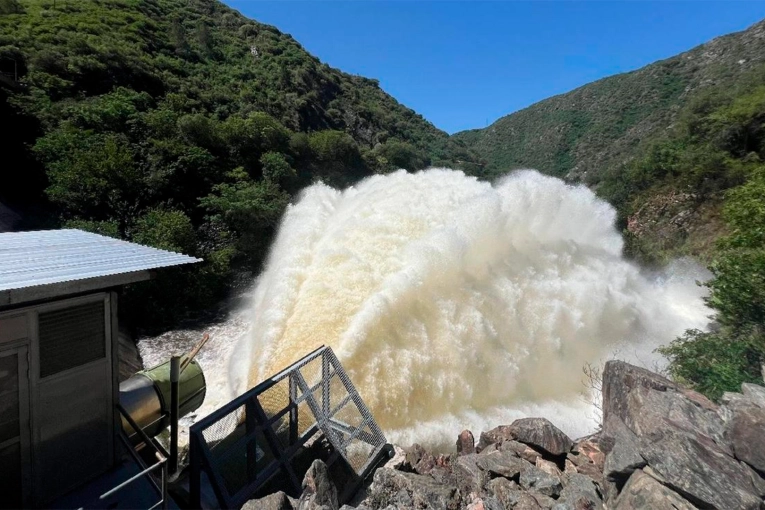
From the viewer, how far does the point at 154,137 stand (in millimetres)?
21047

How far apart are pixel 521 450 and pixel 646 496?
2.43 metres

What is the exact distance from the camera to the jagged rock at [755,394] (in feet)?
15.9

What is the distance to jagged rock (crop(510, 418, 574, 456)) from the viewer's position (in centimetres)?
611

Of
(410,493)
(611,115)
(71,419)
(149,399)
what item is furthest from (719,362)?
(611,115)

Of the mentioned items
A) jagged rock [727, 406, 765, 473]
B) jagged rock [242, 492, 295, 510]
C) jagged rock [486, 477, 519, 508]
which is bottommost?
jagged rock [486, 477, 519, 508]

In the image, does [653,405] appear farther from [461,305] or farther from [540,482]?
[461,305]

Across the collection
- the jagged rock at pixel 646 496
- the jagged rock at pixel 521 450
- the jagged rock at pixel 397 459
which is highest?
the jagged rock at pixel 646 496

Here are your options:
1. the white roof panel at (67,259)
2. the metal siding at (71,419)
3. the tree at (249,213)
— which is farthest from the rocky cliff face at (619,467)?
the tree at (249,213)

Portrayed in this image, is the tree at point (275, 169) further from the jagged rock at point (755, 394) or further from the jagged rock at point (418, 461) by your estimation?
the jagged rock at point (755, 394)

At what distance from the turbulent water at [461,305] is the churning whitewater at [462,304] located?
4cm

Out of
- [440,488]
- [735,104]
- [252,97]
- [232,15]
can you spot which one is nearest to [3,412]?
[440,488]

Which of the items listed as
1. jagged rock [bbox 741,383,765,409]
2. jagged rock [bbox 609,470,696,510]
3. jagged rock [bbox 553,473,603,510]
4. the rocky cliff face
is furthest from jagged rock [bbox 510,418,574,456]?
jagged rock [bbox 741,383,765,409]

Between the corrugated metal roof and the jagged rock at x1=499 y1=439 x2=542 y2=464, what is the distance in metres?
5.75

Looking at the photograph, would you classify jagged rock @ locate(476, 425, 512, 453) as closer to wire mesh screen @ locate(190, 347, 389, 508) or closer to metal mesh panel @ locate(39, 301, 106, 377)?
wire mesh screen @ locate(190, 347, 389, 508)
